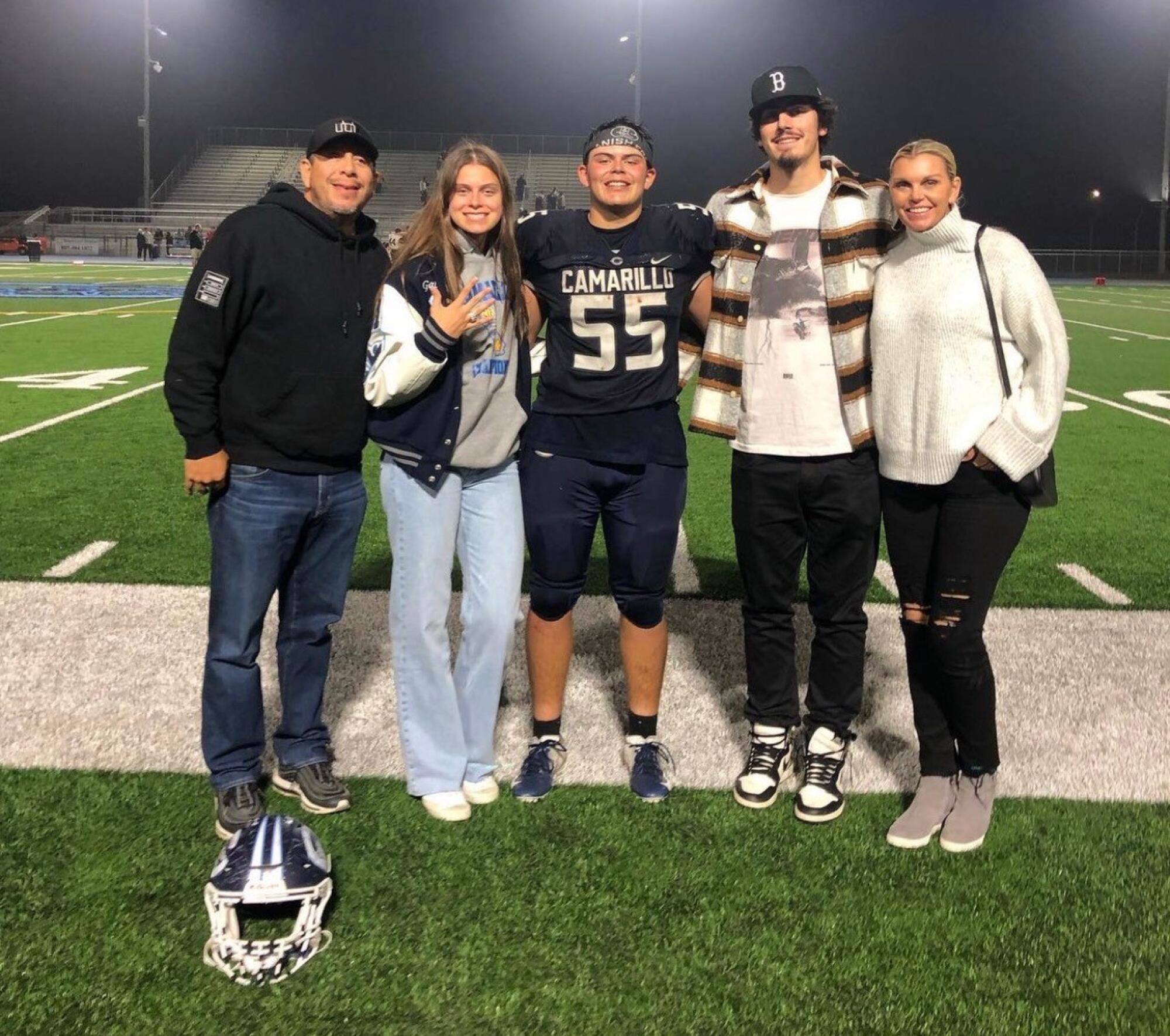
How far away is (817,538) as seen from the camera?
303 centimetres

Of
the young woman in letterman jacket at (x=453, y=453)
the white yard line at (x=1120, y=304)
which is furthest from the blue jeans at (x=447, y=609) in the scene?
the white yard line at (x=1120, y=304)

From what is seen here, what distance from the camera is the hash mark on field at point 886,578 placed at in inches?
202

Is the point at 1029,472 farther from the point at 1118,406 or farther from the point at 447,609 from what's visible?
the point at 1118,406

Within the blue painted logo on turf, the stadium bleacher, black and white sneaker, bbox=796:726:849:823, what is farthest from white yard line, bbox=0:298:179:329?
the stadium bleacher

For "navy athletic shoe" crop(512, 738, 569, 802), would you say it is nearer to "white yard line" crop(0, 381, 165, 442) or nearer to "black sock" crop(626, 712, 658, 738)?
"black sock" crop(626, 712, 658, 738)

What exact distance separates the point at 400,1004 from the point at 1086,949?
4.79 feet

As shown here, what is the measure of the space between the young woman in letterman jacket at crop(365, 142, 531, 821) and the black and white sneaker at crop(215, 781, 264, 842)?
41 centimetres

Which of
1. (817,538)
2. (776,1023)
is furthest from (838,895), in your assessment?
(817,538)

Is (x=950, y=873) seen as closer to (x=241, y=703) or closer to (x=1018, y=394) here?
(x=1018, y=394)

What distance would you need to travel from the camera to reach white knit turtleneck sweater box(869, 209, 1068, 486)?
253 cm

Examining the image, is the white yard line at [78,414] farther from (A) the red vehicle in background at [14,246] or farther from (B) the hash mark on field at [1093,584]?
(A) the red vehicle in background at [14,246]

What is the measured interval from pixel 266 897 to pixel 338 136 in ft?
5.80

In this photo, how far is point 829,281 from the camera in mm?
2830

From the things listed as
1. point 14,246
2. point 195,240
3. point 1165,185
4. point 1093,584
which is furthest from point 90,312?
point 1165,185
